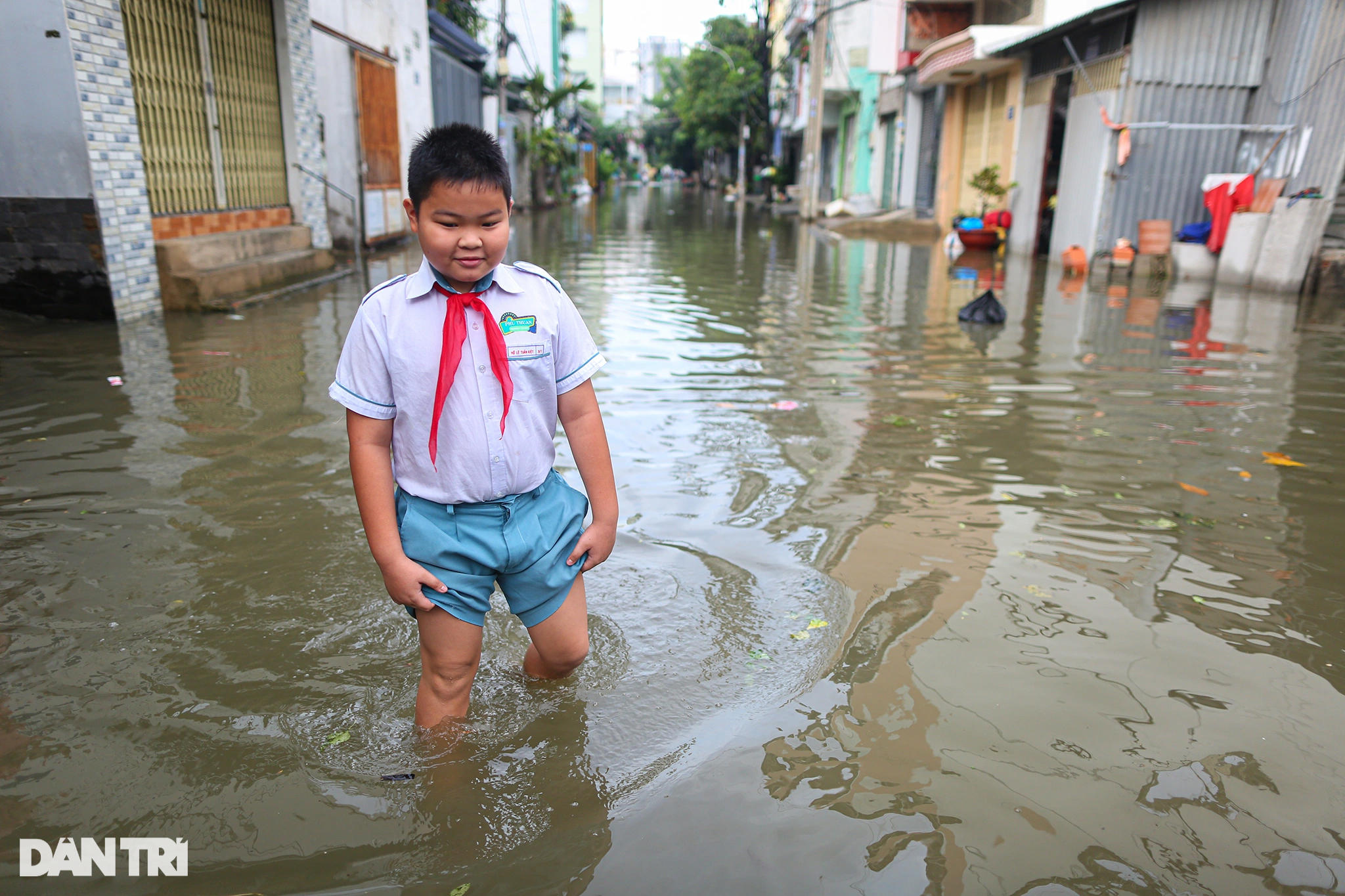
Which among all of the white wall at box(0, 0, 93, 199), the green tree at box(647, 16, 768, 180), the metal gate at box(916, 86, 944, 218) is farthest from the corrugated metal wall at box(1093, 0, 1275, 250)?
the green tree at box(647, 16, 768, 180)

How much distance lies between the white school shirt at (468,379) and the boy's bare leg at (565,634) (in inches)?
13.3

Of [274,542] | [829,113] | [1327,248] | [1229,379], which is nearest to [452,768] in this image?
[274,542]

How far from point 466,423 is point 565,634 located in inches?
24.5

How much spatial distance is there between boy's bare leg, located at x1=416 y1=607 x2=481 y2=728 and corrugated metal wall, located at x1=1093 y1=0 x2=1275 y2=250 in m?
14.1

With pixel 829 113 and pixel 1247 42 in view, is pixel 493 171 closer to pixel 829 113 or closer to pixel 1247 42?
pixel 1247 42

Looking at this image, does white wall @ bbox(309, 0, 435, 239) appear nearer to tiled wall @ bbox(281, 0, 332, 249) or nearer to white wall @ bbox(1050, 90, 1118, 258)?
tiled wall @ bbox(281, 0, 332, 249)

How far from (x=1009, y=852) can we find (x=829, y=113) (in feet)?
116

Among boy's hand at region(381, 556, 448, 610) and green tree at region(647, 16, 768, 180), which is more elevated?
green tree at region(647, 16, 768, 180)

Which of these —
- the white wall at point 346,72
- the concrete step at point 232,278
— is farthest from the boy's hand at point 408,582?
the white wall at point 346,72

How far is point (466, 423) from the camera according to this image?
211cm

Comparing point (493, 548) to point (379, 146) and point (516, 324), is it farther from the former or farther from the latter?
point (379, 146)

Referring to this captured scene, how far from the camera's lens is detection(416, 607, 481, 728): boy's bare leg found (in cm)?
216

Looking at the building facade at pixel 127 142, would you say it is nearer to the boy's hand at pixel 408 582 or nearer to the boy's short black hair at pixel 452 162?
the boy's short black hair at pixel 452 162

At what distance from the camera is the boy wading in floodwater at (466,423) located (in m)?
2.01
